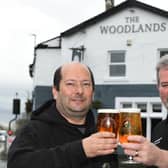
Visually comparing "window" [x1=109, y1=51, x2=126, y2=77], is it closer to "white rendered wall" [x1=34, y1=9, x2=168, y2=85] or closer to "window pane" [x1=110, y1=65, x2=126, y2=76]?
"window pane" [x1=110, y1=65, x2=126, y2=76]

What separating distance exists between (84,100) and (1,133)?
23097 mm

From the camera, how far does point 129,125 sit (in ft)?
8.69

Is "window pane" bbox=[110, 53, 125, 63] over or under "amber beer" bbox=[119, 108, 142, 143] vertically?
over

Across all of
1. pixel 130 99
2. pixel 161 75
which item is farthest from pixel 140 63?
pixel 161 75

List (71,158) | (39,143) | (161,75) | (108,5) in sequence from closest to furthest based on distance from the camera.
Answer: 1. (71,158)
2. (39,143)
3. (161,75)
4. (108,5)

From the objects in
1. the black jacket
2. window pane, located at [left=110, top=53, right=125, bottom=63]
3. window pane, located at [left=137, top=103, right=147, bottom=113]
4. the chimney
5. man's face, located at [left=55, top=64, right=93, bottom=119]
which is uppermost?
the chimney

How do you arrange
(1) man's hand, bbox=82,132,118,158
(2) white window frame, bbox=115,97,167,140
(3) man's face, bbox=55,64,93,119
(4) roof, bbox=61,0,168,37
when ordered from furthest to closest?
(4) roof, bbox=61,0,168,37, (2) white window frame, bbox=115,97,167,140, (3) man's face, bbox=55,64,93,119, (1) man's hand, bbox=82,132,118,158

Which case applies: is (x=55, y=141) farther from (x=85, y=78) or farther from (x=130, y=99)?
(x=130, y=99)

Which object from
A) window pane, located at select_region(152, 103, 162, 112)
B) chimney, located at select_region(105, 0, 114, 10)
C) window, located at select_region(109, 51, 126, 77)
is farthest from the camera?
chimney, located at select_region(105, 0, 114, 10)

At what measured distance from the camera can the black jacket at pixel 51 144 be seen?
2.82m

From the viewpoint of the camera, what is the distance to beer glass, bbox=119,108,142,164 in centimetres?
262

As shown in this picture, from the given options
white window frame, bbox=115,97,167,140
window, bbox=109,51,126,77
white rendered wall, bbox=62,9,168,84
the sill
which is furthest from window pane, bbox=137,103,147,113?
window, bbox=109,51,126,77

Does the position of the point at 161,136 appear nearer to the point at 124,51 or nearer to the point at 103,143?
the point at 103,143

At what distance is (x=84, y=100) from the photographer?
3.11 metres
